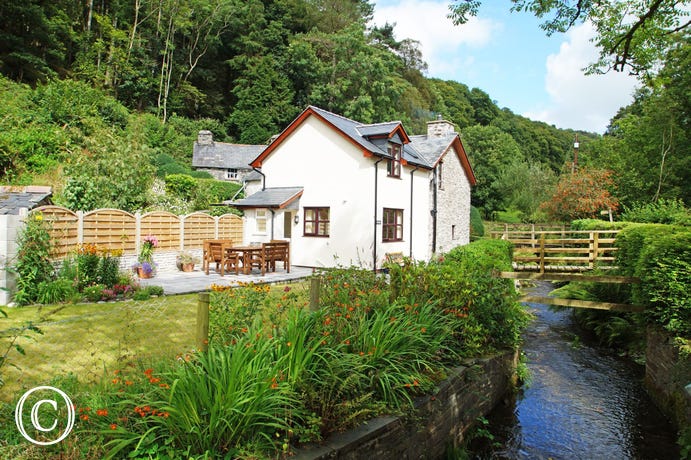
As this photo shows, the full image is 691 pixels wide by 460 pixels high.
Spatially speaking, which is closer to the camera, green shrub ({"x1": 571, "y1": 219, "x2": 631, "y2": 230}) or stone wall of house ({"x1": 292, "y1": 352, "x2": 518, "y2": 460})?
stone wall of house ({"x1": 292, "y1": 352, "x2": 518, "y2": 460})

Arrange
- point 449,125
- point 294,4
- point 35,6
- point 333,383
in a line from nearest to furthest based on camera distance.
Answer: point 333,383 < point 449,125 < point 35,6 < point 294,4

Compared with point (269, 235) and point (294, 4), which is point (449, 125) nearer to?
point (269, 235)

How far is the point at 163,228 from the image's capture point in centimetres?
1692

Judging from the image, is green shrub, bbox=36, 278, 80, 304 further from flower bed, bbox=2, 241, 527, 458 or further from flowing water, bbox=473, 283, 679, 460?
flowing water, bbox=473, 283, 679, 460

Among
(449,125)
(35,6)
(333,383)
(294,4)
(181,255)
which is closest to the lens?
(333,383)

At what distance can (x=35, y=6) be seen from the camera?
2858 cm

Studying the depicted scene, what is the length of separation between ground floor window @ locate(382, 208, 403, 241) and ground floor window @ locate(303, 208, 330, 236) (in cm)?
265

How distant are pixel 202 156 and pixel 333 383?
3494 centimetres

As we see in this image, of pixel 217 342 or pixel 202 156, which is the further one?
pixel 202 156

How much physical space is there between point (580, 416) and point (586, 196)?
23765 millimetres

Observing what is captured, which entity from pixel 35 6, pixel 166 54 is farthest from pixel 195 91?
pixel 35 6

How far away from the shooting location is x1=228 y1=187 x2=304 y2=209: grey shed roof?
18.7m

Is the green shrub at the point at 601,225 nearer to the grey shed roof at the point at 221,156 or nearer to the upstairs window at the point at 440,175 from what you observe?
the upstairs window at the point at 440,175

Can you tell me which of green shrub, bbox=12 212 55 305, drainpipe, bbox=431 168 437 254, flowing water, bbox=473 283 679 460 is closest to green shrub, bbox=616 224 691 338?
flowing water, bbox=473 283 679 460
